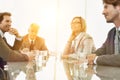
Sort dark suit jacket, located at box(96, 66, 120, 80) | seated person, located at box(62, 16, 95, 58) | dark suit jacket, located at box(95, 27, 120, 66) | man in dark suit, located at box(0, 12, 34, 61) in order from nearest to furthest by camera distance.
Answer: dark suit jacket, located at box(96, 66, 120, 80), dark suit jacket, located at box(95, 27, 120, 66), man in dark suit, located at box(0, 12, 34, 61), seated person, located at box(62, 16, 95, 58)

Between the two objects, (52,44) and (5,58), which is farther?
(52,44)

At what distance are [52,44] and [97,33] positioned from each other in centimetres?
37

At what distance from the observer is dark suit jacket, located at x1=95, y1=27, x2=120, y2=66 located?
2059mm

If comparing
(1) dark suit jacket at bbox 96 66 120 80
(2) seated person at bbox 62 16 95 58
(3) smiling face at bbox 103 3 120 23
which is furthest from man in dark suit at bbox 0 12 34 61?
(1) dark suit jacket at bbox 96 66 120 80

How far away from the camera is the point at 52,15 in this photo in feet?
7.66

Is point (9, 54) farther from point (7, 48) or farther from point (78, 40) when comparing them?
point (78, 40)

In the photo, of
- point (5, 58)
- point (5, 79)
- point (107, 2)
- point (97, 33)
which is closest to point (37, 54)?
point (5, 58)

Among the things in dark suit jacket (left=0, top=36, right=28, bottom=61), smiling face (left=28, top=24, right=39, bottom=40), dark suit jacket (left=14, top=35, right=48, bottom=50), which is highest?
smiling face (left=28, top=24, right=39, bottom=40)

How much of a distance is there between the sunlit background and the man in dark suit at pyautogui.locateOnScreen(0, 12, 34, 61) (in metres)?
0.04

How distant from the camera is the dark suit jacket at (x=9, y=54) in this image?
84.6 inches

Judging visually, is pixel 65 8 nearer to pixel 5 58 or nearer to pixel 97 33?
pixel 97 33

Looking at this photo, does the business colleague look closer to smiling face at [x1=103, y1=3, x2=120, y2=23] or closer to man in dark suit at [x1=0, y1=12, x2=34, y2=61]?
man in dark suit at [x1=0, y1=12, x2=34, y2=61]

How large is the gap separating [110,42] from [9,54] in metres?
0.76

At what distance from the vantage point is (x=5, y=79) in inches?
43.8
